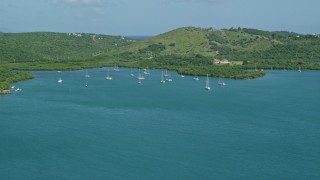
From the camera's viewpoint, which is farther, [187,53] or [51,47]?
[51,47]

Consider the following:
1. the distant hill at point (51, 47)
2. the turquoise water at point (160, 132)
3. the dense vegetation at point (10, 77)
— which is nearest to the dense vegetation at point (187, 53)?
the distant hill at point (51, 47)

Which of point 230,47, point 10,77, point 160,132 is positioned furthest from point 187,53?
point 160,132

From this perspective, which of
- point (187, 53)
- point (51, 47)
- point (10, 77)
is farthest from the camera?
point (51, 47)

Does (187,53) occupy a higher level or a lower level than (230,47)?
lower

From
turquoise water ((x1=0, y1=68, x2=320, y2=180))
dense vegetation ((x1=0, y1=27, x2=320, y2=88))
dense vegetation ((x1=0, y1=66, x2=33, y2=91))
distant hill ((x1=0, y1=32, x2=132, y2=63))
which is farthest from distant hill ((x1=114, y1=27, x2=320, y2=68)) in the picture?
turquoise water ((x1=0, y1=68, x2=320, y2=180))

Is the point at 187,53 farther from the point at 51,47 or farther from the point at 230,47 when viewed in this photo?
the point at 51,47

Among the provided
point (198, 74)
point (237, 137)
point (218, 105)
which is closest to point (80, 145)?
point (237, 137)

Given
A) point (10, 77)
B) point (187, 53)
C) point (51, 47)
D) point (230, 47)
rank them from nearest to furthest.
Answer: point (10, 77), point (187, 53), point (230, 47), point (51, 47)
